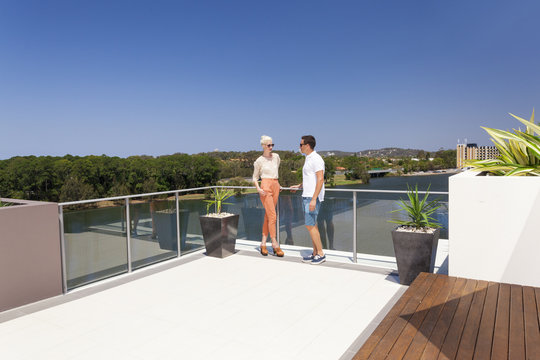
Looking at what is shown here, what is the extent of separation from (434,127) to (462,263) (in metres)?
44.5

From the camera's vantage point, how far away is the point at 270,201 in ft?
16.9

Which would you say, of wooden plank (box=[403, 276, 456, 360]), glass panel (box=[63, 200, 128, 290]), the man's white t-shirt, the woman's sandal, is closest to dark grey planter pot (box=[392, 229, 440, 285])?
the man's white t-shirt

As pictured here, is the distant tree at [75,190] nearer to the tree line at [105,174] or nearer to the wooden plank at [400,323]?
the tree line at [105,174]

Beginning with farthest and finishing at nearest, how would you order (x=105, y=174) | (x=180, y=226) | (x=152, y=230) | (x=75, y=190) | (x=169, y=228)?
(x=105, y=174)
(x=75, y=190)
(x=180, y=226)
(x=169, y=228)
(x=152, y=230)

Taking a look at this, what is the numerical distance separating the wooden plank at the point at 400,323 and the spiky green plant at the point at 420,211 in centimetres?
150

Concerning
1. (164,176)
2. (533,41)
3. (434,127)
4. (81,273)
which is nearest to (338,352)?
(81,273)

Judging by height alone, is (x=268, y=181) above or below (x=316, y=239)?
above

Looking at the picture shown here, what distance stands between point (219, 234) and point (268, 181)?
3.35ft

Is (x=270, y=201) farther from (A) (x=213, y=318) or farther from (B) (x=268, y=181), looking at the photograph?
(A) (x=213, y=318)

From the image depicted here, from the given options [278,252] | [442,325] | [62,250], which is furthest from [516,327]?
[62,250]

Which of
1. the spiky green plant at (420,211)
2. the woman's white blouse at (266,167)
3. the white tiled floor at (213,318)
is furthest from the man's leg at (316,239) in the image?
the spiky green plant at (420,211)

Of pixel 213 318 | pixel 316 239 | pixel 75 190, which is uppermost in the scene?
pixel 316 239

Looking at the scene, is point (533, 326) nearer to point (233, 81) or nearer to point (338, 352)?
point (338, 352)

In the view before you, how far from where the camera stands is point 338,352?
2561 millimetres
